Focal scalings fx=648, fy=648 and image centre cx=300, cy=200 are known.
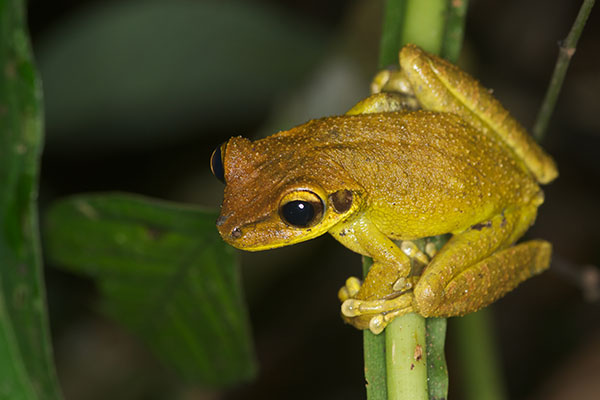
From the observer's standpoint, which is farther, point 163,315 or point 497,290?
point 163,315

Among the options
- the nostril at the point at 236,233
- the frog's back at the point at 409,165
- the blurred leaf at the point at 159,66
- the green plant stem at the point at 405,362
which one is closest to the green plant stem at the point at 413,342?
the green plant stem at the point at 405,362

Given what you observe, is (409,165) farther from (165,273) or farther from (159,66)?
(159,66)

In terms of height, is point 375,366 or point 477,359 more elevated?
point 477,359

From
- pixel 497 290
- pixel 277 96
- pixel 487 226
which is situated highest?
pixel 277 96

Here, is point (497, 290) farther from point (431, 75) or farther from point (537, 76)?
point (537, 76)

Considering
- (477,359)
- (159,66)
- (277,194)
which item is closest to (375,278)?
(277,194)

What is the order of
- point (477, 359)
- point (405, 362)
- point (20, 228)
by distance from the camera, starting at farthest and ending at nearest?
point (477, 359)
point (20, 228)
point (405, 362)

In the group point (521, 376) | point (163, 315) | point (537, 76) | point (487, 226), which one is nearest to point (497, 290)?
point (487, 226)

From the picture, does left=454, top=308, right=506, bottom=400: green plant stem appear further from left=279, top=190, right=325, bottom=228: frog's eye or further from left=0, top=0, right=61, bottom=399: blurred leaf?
left=0, top=0, right=61, bottom=399: blurred leaf

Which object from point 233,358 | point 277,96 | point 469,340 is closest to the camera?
point 233,358
